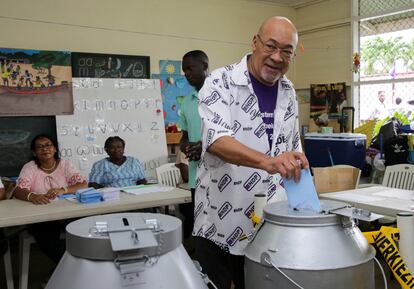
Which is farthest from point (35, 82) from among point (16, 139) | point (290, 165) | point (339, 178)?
point (290, 165)

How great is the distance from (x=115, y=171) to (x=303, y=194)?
3087 mm

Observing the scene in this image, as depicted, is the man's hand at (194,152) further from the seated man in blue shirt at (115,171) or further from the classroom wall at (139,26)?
the classroom wall at (139,26)

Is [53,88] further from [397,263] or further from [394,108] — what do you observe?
[397,263]

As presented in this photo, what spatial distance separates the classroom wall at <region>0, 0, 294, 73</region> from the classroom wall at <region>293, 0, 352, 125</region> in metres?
0.43

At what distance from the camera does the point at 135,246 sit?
0.58 metres

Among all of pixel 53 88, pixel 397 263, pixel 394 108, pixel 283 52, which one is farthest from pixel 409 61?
pixel 397 263

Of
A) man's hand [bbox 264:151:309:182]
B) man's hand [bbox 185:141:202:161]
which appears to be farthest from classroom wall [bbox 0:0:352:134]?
man's hand [bbox 264:151:309:182]

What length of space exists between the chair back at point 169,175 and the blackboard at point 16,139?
1276 millimetres

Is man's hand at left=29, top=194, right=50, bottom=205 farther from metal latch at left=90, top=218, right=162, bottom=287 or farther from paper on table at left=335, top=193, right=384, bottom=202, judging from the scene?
metal latch at left=90, top=218, right=162, bottom=287

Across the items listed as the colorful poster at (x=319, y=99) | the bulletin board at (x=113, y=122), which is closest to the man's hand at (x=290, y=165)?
the bulletin board at (x=113, y=122)

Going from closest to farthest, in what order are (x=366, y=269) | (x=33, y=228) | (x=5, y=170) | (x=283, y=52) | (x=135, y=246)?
1. (x=135, y=246)
2. (x=366, y=269)
3. (x=283, y=52)
4. (x=33, y=228)
5. (x=5, y=170)

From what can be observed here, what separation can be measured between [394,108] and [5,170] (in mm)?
4303

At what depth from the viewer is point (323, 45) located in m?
5.84

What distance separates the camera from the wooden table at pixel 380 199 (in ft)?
7.95
